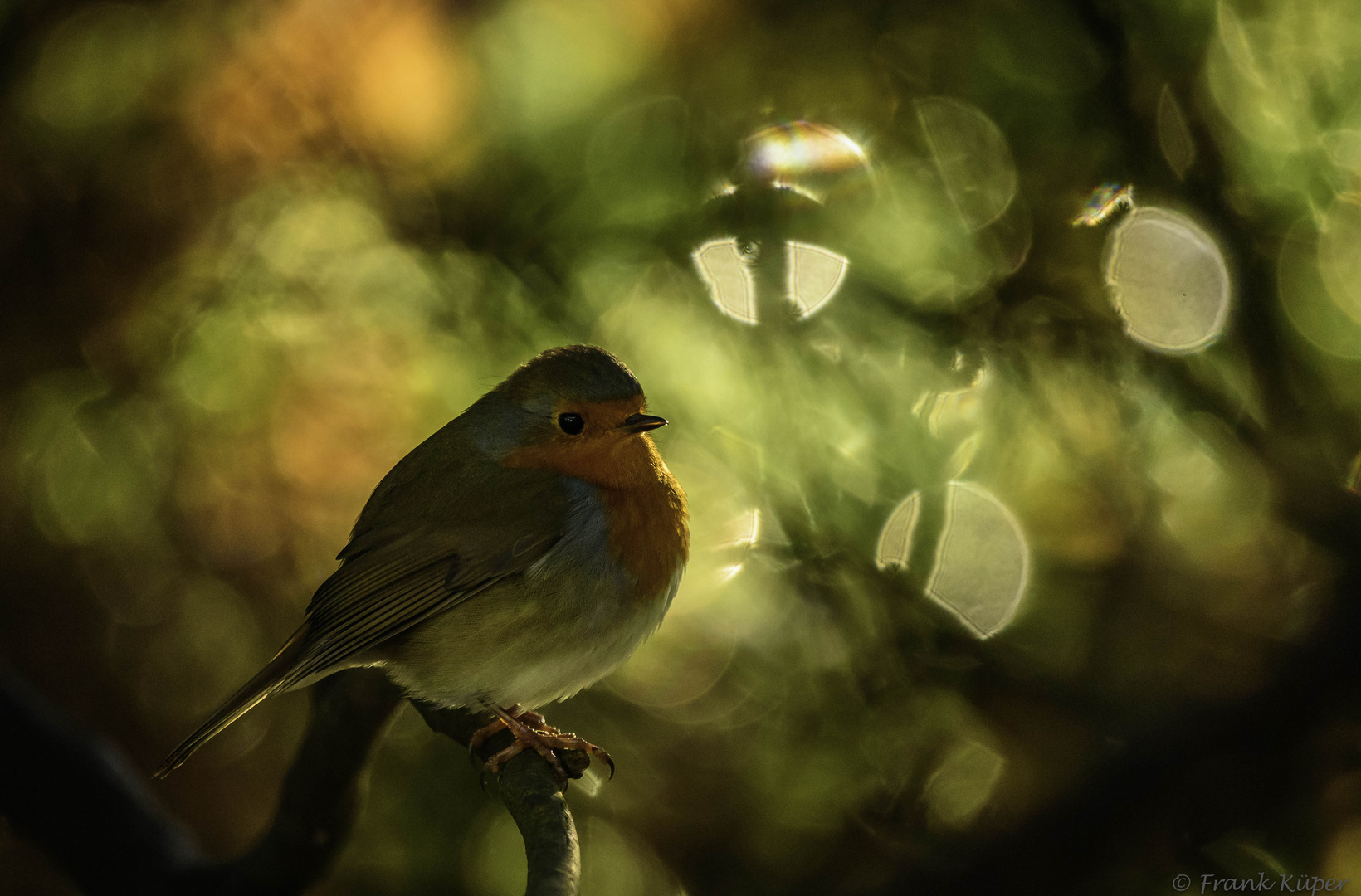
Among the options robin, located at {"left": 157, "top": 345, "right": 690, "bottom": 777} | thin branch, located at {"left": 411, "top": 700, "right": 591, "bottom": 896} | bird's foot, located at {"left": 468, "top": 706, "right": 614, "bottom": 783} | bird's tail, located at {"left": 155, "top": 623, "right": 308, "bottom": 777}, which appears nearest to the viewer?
thin branch, located at {"left": 411, "top": 700, "right": 591, "bottom": 896}

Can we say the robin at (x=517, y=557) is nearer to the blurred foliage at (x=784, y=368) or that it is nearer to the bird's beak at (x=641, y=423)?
the bird's beak at (x=641, y=423)

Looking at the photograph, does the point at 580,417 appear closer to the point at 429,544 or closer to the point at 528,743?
the point at 429,544

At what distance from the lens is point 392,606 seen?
7.18 ft

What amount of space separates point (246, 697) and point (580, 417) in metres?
0.82

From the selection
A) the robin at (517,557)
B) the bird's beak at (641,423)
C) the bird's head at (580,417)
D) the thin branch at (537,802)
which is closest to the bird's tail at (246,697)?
the robin at (517,557)

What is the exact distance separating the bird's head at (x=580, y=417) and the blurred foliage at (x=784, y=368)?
211 millimetres

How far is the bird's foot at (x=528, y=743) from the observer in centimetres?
199

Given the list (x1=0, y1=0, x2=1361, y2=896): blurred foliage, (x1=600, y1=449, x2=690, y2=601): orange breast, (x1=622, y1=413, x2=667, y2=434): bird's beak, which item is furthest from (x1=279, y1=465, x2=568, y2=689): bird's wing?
(x1=0, y1=0, x2=1361, y2=896): blurred foliage

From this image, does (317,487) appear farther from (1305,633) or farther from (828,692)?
(1305,633)

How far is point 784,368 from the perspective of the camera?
2328 mm

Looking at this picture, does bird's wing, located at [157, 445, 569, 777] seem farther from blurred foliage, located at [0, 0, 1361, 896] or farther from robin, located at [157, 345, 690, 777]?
blurred foliage, located at [0, 0, 1361, 896]

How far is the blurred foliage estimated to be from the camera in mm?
2152

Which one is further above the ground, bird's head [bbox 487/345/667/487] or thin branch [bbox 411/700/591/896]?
bird's head [bbox 487/345/667/487]

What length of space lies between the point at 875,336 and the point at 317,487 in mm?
1328
